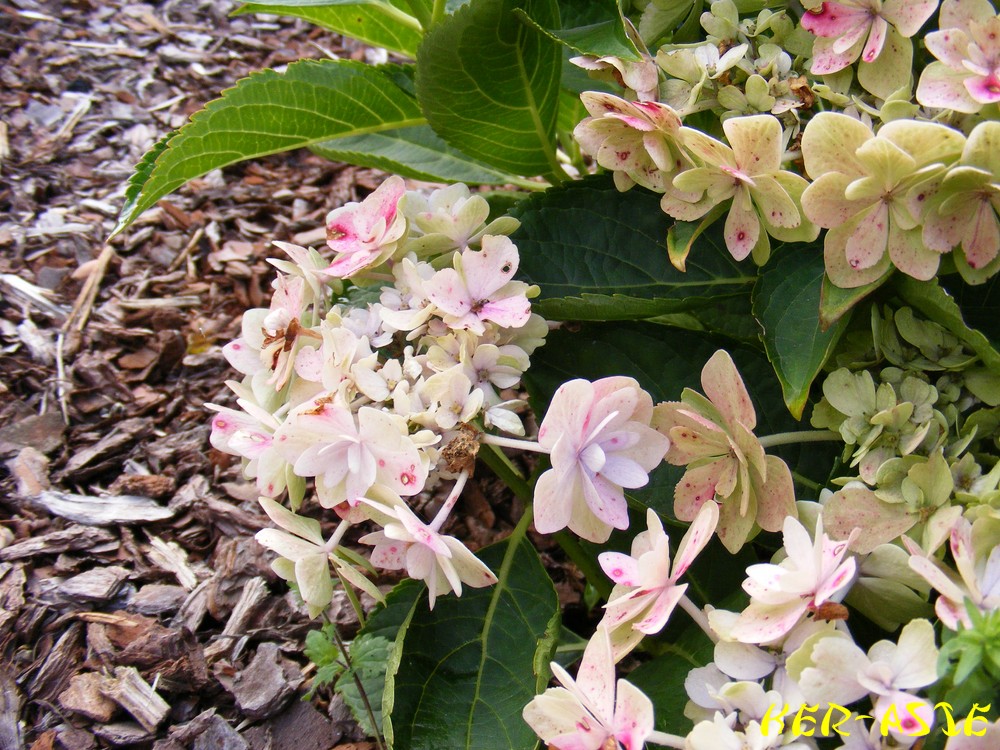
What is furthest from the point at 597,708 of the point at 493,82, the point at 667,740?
the point at 493,82

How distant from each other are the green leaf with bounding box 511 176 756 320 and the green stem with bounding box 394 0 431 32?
0.31 metres

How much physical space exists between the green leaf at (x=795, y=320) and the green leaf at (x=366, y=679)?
20.2 inches

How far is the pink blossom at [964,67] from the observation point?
0.74m

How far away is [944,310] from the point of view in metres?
0.77

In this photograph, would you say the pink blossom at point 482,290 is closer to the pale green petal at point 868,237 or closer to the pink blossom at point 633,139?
the pink blossom at point 633,139

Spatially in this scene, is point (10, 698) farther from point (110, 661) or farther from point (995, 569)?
point (995, 569)

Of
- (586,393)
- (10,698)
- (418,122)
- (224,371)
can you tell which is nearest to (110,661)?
(10,698)

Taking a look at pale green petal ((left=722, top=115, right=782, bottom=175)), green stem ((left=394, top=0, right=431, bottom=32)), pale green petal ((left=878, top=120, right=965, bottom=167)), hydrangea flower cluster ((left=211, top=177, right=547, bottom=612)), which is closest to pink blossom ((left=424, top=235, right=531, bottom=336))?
hydrangea flower cluster ((left=211, top=177, right=547, bottom=612))

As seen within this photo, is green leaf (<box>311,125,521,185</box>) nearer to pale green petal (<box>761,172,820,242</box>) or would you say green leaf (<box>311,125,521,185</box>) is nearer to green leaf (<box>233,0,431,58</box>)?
green leaf (<box>233,0,431,58</box>)

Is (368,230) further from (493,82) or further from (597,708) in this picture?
(597,708)

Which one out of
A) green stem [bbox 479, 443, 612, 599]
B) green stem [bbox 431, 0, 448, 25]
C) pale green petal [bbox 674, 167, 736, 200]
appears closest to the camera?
pale green petal [bbox 674, 167, 736, 200]

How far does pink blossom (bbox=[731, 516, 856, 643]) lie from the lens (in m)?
0.64

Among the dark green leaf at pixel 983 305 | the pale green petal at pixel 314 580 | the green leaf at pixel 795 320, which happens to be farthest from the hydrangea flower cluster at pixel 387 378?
the dark green leaf at pixel 983 305

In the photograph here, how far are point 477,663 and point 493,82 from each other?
0.67m
